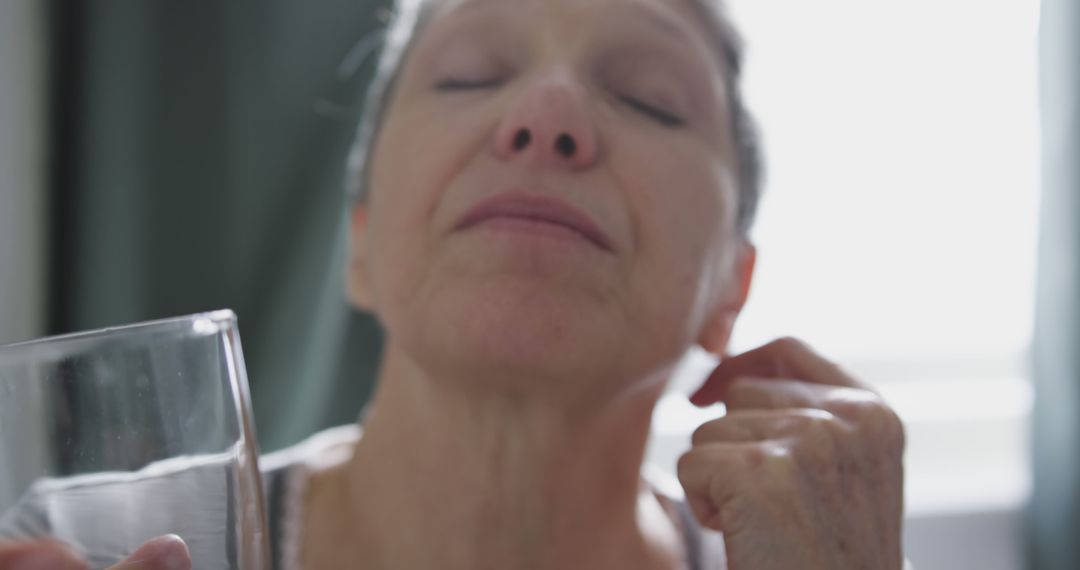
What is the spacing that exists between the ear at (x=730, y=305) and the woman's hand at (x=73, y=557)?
668 millimetres

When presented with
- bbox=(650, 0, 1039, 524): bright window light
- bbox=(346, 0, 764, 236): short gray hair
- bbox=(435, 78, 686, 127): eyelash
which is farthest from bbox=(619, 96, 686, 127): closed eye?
bbox=(650, 0, 1039, 524): bright window light

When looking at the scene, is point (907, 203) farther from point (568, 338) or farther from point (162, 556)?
point (162, 556)

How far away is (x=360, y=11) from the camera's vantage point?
4.55 ft

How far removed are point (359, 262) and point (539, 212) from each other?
348 millimetres

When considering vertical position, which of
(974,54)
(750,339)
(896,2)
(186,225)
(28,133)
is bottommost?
(750,339)

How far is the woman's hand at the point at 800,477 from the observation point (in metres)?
0.64

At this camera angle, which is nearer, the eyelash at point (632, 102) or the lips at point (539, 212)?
the lips at point (539, 212)

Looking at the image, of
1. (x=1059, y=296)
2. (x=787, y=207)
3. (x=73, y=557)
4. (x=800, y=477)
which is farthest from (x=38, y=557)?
(x=1059, y=296)

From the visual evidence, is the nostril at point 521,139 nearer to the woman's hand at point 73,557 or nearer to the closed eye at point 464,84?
the closed eye at point 464,84

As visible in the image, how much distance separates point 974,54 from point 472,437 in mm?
1524

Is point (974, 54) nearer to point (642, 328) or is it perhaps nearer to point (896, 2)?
point (896, 2)

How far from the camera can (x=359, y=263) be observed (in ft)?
3.20

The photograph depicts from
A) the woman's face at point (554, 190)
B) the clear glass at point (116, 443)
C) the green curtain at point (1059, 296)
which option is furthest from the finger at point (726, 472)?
the green curtain at point (1059, 296)

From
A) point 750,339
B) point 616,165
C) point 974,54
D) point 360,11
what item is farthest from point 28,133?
point 974,54
